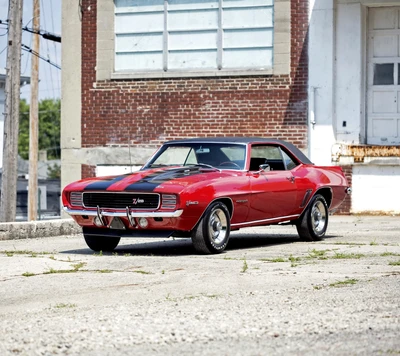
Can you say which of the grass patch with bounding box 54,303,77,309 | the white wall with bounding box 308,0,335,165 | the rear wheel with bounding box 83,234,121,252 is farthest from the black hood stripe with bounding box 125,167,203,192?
the white wall with bounding box 308,0,335,165

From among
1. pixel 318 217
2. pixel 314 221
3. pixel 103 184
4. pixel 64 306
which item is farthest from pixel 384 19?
pixel 64 306

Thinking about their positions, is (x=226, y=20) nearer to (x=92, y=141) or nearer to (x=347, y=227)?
(x=92, y=141)

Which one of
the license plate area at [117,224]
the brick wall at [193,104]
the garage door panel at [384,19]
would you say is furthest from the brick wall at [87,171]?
the license plate area at [117,224]

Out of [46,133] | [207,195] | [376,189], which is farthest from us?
[46,133]

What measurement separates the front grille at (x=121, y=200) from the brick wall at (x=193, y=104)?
1064 cm

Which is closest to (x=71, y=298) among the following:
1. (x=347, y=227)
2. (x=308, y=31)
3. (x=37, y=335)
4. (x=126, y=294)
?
(x=126, y=294)

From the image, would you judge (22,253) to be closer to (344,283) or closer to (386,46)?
(344,283)

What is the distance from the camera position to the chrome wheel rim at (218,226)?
12008 mm

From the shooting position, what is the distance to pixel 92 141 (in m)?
23.9

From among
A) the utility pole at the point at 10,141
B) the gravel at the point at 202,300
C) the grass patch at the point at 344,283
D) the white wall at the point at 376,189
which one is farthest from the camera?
the white wall at the point at 376,189

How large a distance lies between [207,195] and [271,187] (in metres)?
1.52

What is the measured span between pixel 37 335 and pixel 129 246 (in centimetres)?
725

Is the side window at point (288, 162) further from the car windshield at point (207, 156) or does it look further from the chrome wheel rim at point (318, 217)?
the car windshield at point (207, 156)

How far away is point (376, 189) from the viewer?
839 inches
